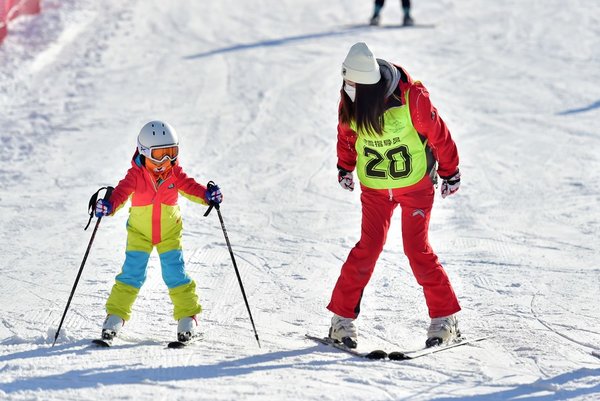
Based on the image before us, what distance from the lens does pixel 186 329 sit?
6055 millimetres

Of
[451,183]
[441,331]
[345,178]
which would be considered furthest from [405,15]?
[441,331]

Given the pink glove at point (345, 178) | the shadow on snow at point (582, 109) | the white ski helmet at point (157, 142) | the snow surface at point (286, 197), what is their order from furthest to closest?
the shadow on snow at point (582, 109)
the pink glove at point (345, 178)
the white ski helmet at point (157, 142)
the snow surface at point (286, 197)

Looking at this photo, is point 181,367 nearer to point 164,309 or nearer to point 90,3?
point 164,309

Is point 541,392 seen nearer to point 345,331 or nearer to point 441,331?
point 441,331

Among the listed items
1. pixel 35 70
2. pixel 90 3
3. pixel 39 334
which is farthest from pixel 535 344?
pixel 90 3

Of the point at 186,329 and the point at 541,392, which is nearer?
the point at 541,392

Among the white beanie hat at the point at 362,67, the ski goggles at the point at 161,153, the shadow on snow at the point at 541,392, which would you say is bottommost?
the shadow on snow at the point at 541,392

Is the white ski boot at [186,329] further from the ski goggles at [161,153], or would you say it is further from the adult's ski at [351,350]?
the ski goggles at [161,153]

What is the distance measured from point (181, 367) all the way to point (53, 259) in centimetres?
273

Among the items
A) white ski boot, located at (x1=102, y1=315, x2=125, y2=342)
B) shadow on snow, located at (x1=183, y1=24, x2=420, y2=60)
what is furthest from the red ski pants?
shadow on snow, located at (x1=183, y1=24, x2=420, y2=60)

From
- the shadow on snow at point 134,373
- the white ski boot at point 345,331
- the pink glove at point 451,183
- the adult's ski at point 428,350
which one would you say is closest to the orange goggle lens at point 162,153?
the shadow on snow at point 134,373

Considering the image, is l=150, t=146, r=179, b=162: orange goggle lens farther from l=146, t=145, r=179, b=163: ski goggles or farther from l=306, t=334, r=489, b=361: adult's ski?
l=306, t=334, r=489, b=361: adult's ski

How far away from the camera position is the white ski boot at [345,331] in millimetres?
6051

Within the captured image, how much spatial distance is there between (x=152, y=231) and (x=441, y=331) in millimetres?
1817
